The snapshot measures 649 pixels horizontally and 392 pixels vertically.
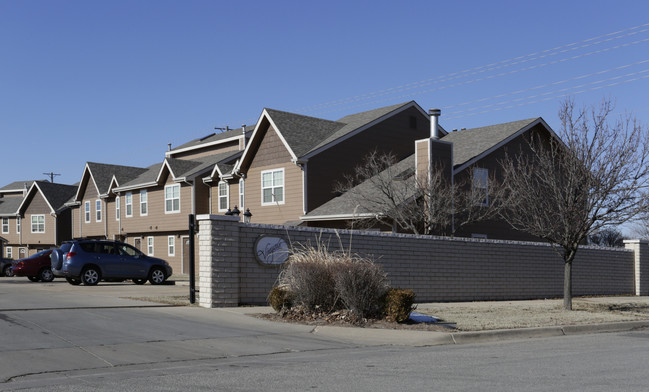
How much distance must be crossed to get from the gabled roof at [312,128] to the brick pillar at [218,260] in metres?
14.0

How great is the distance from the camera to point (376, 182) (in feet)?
96.8

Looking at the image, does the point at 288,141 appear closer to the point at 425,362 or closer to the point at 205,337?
the point at 205,337

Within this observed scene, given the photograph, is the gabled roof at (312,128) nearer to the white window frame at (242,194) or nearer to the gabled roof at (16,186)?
the white window frame at (242,194)

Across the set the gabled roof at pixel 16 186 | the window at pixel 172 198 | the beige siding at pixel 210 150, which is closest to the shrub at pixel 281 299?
the window at pixel 172 198

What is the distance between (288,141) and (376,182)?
4701 mm

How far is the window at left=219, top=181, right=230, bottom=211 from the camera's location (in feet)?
120

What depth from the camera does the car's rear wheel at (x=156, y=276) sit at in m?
26.1

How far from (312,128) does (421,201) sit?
8.44 m

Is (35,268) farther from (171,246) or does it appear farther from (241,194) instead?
(171,246)

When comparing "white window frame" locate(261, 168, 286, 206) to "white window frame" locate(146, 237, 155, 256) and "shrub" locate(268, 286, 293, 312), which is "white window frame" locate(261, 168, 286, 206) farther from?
"shrub" locate(268, 286, 293, 312)

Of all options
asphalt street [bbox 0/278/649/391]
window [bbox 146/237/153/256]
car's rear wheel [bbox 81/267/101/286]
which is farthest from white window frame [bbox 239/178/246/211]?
asphalt street [bbox 0/278/649/391]

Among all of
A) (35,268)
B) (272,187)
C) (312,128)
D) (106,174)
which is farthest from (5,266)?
(312,128)

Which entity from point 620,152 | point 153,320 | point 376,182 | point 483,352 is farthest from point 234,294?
point 376,182

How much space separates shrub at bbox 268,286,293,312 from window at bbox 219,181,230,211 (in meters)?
21.5
